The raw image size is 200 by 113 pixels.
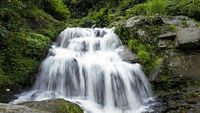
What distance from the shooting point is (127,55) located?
348 inches

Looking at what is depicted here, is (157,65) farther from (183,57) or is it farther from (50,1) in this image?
(50,1)

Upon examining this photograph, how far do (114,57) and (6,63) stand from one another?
2.90 metres

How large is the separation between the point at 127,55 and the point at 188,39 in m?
1.68

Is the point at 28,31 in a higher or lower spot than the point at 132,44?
higher

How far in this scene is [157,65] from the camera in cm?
815

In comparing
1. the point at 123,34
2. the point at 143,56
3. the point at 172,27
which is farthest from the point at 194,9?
the point at 143,56

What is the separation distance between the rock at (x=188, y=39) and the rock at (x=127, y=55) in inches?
45.6

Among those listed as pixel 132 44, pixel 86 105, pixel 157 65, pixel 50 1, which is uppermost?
pixel 50 1

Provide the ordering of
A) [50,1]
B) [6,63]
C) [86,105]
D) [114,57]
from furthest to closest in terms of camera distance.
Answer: [50,1], [114,57], [6,63], [86,105]

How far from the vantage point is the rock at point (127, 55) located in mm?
8617

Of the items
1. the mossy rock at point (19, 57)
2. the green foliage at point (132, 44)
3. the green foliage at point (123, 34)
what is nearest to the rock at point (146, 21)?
the green foliage at point (123, 34)

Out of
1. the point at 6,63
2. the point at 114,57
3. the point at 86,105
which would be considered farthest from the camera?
the point at 114,57

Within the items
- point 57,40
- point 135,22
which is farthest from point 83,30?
point 135,22

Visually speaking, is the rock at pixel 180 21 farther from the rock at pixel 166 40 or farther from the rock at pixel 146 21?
the rock at pixel 166 40
